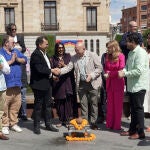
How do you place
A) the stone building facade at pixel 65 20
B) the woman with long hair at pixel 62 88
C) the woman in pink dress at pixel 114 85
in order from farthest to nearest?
the stone building facade at pixel 65 20
the woman with long hair at pixel 62 88
the woman in pink dress at pixel 114 85

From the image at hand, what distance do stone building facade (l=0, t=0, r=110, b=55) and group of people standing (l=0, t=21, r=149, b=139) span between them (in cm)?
3145

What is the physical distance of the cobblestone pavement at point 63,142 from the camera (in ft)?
24.8

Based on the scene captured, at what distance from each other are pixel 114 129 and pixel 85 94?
0.91m

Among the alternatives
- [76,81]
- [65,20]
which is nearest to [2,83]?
[76,81]

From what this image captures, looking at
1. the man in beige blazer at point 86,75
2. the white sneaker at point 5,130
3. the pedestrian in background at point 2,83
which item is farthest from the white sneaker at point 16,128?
the man in beige blazer at point 86,75

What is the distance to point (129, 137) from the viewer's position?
8172 mm

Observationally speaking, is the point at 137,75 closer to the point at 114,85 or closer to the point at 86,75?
the point at 114,85

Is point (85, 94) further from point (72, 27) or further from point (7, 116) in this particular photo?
point (72, 27)

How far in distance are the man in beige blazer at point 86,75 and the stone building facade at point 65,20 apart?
104 feet

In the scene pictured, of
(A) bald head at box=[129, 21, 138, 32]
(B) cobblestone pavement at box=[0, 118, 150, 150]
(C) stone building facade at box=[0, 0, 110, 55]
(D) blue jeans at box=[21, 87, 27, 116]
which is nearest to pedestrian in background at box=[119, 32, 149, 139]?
(B) cobblestone pavement at box=[0, 118, 150, 150]

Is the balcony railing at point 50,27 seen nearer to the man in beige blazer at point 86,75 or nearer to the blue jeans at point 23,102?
the blue jeans at point 23,102

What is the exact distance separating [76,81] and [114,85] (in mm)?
763

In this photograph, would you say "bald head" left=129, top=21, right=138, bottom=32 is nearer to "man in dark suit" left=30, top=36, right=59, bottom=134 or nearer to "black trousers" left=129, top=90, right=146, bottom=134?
"black trousers" left=129, top=90, right=146, bottom=134

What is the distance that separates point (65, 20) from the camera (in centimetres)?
4084
